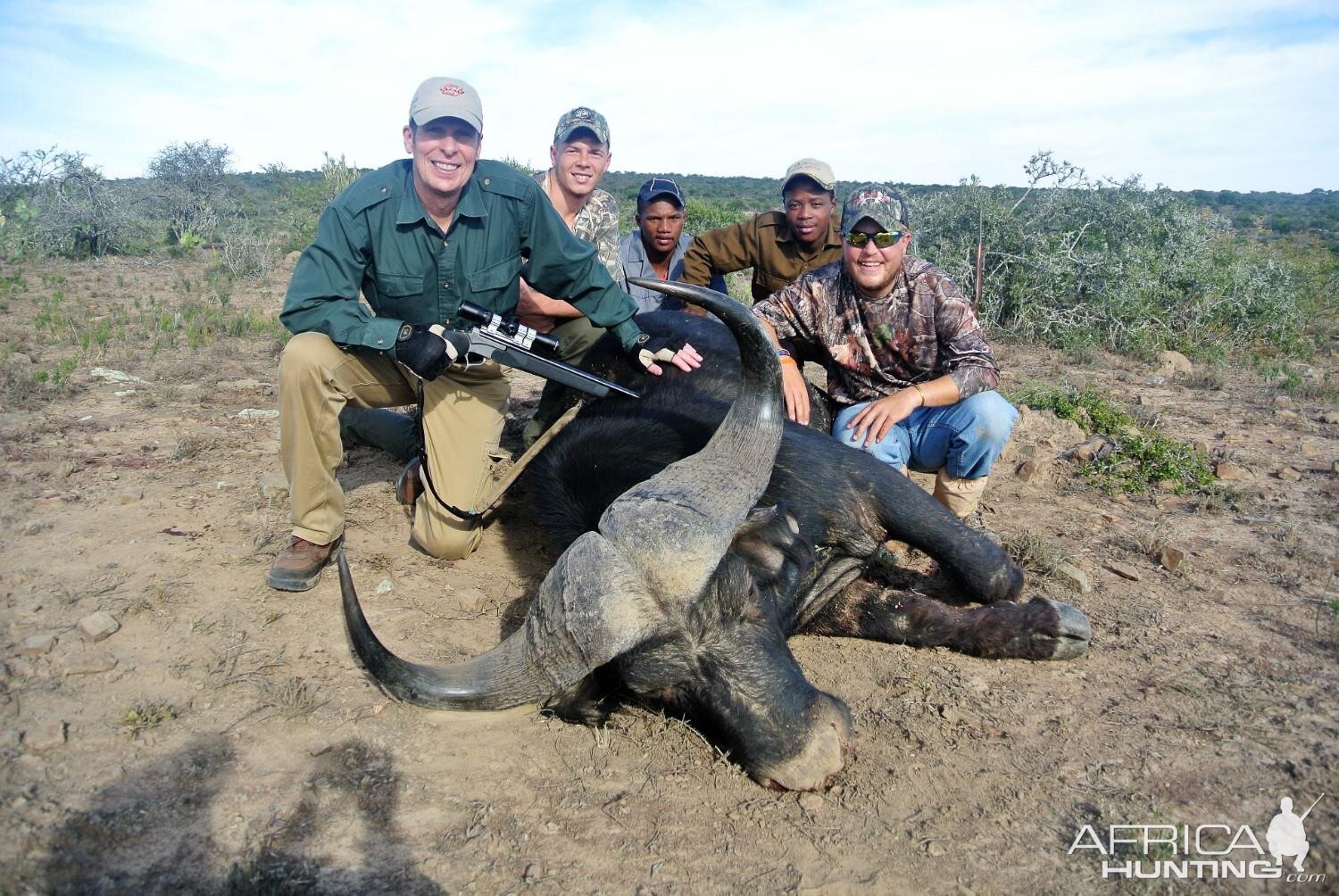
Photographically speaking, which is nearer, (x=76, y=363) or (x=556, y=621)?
(x=556, y=621)

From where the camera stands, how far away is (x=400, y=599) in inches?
152

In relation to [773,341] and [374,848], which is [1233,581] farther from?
[374,848]

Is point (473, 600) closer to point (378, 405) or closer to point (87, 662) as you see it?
point (378, 405)

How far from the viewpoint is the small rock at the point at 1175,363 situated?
7.71 m

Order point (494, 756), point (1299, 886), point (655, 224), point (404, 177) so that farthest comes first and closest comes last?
point (655, 224)
point (404, 177)
point (494, 756)
point (1299, 886)

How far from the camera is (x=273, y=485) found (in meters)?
4.80

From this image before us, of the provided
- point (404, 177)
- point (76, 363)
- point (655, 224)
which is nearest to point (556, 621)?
point (404, 177)

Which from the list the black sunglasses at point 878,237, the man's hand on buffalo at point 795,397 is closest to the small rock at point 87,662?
the man's hand on buffalo at point 795,397

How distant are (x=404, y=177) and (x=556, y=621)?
2.58 meters

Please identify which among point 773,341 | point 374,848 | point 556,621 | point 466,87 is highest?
point 466,87

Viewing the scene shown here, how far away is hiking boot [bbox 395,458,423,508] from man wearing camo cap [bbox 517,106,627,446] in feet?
2.78

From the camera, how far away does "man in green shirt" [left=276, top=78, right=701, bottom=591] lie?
150 inches

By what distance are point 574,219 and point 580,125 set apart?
0.67 meters

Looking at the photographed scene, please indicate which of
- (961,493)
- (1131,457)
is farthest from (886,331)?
(1131,457)
